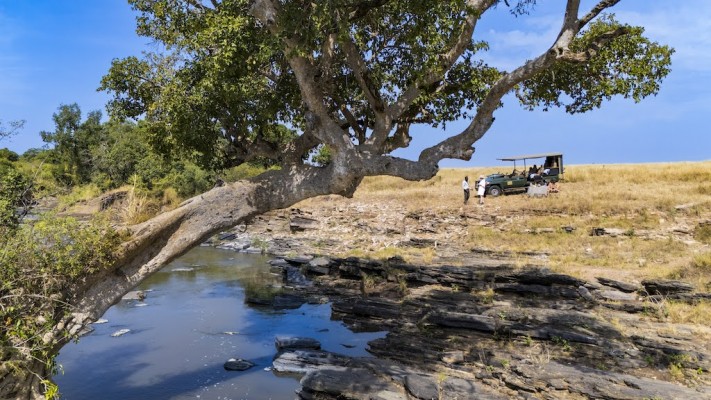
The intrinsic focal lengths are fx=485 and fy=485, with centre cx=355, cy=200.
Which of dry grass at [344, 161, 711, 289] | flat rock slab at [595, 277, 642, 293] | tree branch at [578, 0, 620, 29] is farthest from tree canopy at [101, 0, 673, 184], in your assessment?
dry grass at [344, 161, 711, 289]

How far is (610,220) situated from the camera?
96.5 feet

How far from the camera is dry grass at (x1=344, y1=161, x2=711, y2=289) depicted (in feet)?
74.8

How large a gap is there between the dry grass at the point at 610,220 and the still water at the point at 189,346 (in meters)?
12.6

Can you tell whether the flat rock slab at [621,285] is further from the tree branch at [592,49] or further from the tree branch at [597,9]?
the tree branch at [597,9]

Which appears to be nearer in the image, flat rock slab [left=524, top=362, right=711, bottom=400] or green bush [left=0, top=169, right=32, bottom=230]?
green bush [left=0, top=169, right=32, bottom=230]

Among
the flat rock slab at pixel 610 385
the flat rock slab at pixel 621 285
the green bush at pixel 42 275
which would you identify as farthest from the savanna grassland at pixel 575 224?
the green bush at pixel 42 275

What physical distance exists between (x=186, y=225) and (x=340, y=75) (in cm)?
607

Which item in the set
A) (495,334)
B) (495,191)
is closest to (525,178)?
(495,191)

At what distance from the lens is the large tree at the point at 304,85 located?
10.5 metres

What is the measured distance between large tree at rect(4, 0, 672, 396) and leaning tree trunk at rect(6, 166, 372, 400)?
28mm

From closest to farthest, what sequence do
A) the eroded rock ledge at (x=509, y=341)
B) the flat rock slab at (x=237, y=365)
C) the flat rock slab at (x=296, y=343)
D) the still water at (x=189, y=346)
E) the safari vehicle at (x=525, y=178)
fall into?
the eroded rock ledge at (x=509, y=341) → the still water at (x=189, y=346) → the flat rock slab at (x=237, y=365) → the flat rock slab at (x=296, y=343) → the safari vehicle at (x=525, y=178)

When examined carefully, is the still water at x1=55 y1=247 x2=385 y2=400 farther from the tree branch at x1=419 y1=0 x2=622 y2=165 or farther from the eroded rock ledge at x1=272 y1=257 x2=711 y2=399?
the tree branch at x1=419 y1=0 x2=622 y2=165

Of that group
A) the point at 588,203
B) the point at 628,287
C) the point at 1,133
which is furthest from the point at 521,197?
the point at 1,133

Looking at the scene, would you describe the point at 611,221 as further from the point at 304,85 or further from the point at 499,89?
the point at 304,85
